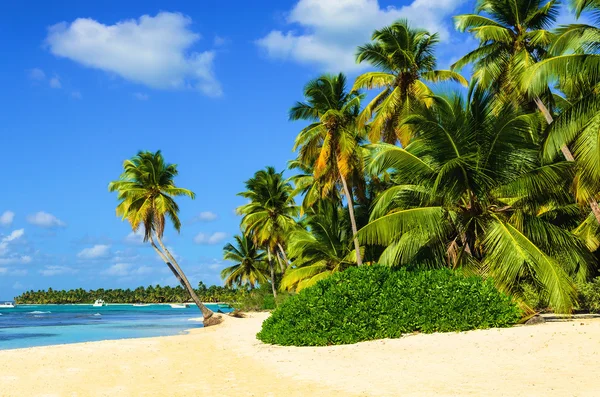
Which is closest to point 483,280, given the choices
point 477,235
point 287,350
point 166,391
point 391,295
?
point 477,235

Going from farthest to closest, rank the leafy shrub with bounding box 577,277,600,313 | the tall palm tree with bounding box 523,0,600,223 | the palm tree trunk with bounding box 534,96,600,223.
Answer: the leafy shrub with bounding box 577,277,600,313 < the palm tree trunk with bounding box 534,96,600,223 < the tall palm tree with bounding box 523,0,600,223

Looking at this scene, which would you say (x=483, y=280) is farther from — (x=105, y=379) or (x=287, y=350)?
(x=105, y=379)

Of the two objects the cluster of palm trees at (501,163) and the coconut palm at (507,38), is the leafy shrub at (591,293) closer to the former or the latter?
the cluster of palm trees at (501,163)

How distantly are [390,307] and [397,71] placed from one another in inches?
526

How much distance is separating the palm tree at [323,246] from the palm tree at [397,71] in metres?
5.11

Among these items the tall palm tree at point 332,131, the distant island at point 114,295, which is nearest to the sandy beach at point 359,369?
the tall palm tree at point 332,131

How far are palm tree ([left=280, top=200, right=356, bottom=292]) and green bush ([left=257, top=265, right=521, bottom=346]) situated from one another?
10853 millimetres

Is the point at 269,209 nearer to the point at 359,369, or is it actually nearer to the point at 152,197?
the point at 152,197

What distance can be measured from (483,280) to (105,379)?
34.6ft

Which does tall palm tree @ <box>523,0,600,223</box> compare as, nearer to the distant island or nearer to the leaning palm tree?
the leaning palm tree

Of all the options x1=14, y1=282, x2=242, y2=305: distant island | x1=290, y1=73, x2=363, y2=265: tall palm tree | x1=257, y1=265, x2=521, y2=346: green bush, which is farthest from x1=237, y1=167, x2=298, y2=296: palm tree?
x1=14, y1=282, x2=242, y2=305: distant island

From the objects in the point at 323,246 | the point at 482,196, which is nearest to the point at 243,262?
the point at 323,246

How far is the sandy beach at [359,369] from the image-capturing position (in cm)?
831

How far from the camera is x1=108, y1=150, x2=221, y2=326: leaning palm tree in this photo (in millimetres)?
34094
